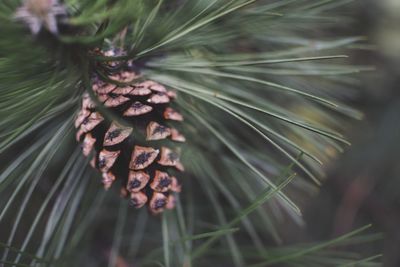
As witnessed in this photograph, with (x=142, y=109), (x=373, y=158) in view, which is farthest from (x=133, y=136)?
(x=373, y=158)

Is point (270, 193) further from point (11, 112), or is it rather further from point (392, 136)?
point (392, 136)

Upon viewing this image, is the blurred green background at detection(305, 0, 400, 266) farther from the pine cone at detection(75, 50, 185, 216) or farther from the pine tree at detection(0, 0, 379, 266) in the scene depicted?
the pine cone at detection(75, 50, 185, 216)

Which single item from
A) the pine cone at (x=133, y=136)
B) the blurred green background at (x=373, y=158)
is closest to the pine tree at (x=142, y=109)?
the pine cone at (x=133, y=136)

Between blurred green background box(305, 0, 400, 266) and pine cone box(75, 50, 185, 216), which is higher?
pine cone box(75, 50, 185, 216)

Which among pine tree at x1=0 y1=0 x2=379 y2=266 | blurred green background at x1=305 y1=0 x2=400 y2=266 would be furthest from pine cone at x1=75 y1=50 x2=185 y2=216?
blurred green background at x1=305 y1=0 x2=400 y2=266

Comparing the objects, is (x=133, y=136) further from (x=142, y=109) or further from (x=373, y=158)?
(x=373, y=158)

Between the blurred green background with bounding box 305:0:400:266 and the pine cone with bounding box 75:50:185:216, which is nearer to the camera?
the pine cone with bounding box 75:50:185:216
